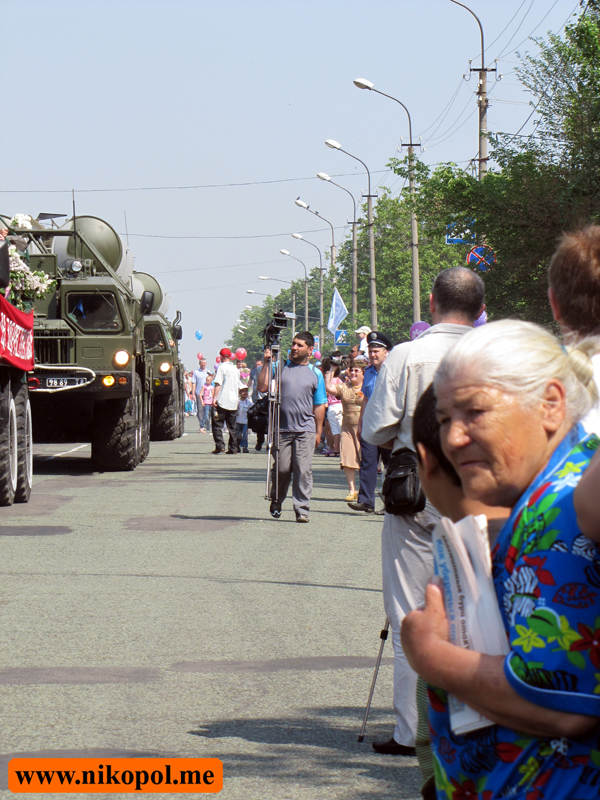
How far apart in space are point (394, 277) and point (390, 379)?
7040 cm

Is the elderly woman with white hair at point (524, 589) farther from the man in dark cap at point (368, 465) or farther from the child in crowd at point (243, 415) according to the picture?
the child in crowd at point (243, 415)

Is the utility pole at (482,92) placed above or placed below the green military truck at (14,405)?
above

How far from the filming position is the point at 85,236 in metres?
19.8

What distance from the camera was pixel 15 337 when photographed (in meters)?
12.7

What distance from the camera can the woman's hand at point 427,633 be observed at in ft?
6.07

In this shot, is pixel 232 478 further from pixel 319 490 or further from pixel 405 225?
pixel 405 225

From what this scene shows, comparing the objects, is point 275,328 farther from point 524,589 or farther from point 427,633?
point 524,589

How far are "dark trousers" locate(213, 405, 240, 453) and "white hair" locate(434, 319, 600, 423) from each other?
2209 centimetres

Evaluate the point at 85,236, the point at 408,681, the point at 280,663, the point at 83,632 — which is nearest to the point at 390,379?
the point at 408,681

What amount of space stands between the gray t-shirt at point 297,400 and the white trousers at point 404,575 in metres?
7.36

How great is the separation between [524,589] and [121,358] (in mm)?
16717

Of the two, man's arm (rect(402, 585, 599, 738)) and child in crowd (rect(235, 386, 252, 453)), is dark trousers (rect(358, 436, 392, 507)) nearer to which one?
man's arm (rect(402, 585, 599, 738))

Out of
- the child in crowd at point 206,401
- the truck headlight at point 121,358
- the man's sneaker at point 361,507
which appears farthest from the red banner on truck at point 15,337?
the child in crowd at point 206,401

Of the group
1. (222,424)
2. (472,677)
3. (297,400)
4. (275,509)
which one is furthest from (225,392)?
(472,677)
